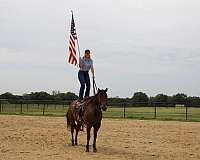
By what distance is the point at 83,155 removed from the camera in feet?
37.6

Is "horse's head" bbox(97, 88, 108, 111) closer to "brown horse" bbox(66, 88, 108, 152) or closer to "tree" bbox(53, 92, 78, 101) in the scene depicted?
"brown horse" bbox(66, 88, 108, 152)

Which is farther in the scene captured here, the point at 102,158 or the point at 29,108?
the point at 29,108

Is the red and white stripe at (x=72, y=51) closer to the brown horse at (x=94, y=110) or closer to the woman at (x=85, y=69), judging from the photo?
the woman at (x=85, y=69)

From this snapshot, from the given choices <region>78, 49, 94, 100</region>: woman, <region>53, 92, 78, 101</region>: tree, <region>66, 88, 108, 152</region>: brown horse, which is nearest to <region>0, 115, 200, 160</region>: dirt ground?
<region>66, 88, 108, 152</region>: brown horse

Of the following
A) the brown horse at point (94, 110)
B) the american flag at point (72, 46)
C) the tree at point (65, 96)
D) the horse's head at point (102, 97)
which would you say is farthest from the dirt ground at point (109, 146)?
the tree at point (65, 96)

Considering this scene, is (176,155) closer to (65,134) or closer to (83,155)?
(83,155)

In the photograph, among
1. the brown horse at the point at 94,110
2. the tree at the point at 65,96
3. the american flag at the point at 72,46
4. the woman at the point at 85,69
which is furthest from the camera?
the tree at the point at 65,96

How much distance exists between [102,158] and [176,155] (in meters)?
2.09

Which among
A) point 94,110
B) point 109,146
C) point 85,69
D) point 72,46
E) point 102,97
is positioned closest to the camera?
point 102,97

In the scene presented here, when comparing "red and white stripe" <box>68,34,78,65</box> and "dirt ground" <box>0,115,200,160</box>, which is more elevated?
"red and white stripe" <box>68,34,78,65</box>

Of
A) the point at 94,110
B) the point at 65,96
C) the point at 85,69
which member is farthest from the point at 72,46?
the point at 65,96

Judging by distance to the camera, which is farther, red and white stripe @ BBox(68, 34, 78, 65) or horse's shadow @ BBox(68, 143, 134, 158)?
red and white stripe @ BBox(68, 34, 78, 65)

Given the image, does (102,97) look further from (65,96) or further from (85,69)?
(65,96)

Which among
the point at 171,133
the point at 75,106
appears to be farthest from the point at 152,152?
the point at 171,133
